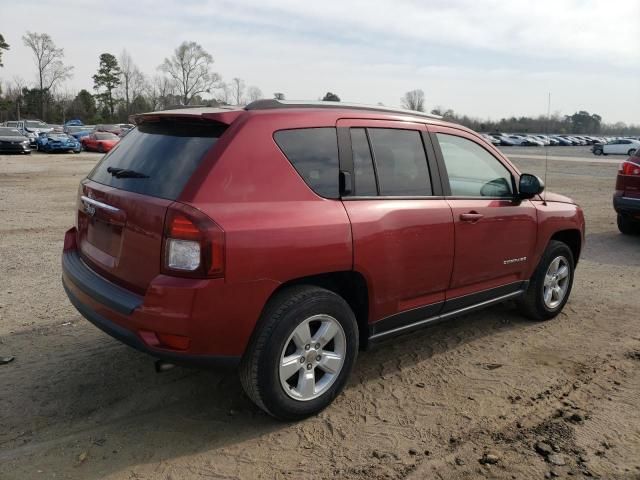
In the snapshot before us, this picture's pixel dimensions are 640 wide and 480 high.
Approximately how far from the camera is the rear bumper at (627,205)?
8.55 m

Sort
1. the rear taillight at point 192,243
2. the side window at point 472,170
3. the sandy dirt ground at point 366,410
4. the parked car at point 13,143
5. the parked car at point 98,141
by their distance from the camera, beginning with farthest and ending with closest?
the parked car at point 98,141
the parked car at point 13,143
the side window at point 472,170
the sandy dirt ground at point 366,410
the rear taillight at point 192,243

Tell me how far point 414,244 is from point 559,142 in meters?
77.7

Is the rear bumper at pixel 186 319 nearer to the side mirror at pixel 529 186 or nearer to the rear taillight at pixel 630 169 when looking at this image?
the side mirror at pixel 529 186

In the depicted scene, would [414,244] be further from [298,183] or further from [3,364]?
[3,364]

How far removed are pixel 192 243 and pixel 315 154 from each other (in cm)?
96

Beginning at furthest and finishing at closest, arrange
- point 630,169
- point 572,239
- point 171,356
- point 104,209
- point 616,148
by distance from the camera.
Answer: point 616,148
point 630,169
point 572,239
point 104,209
point 171,356

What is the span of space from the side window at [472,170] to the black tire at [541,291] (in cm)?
83

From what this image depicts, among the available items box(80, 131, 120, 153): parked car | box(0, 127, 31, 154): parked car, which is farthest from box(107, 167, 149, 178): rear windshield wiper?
box(80, 131, 120, 153): parked car

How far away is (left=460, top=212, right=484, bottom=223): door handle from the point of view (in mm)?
4022

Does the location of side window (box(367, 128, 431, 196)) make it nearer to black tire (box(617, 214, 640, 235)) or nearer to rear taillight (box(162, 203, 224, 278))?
rear taillight (box(162, 203, 224, 278))

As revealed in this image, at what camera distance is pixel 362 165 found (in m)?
3.58

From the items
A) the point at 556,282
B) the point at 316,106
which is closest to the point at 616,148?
the point at 556,282

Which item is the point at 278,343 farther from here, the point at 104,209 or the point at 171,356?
the point at 104,209

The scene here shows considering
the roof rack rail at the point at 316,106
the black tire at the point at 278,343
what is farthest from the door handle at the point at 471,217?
the black tire at the point at 278,343
